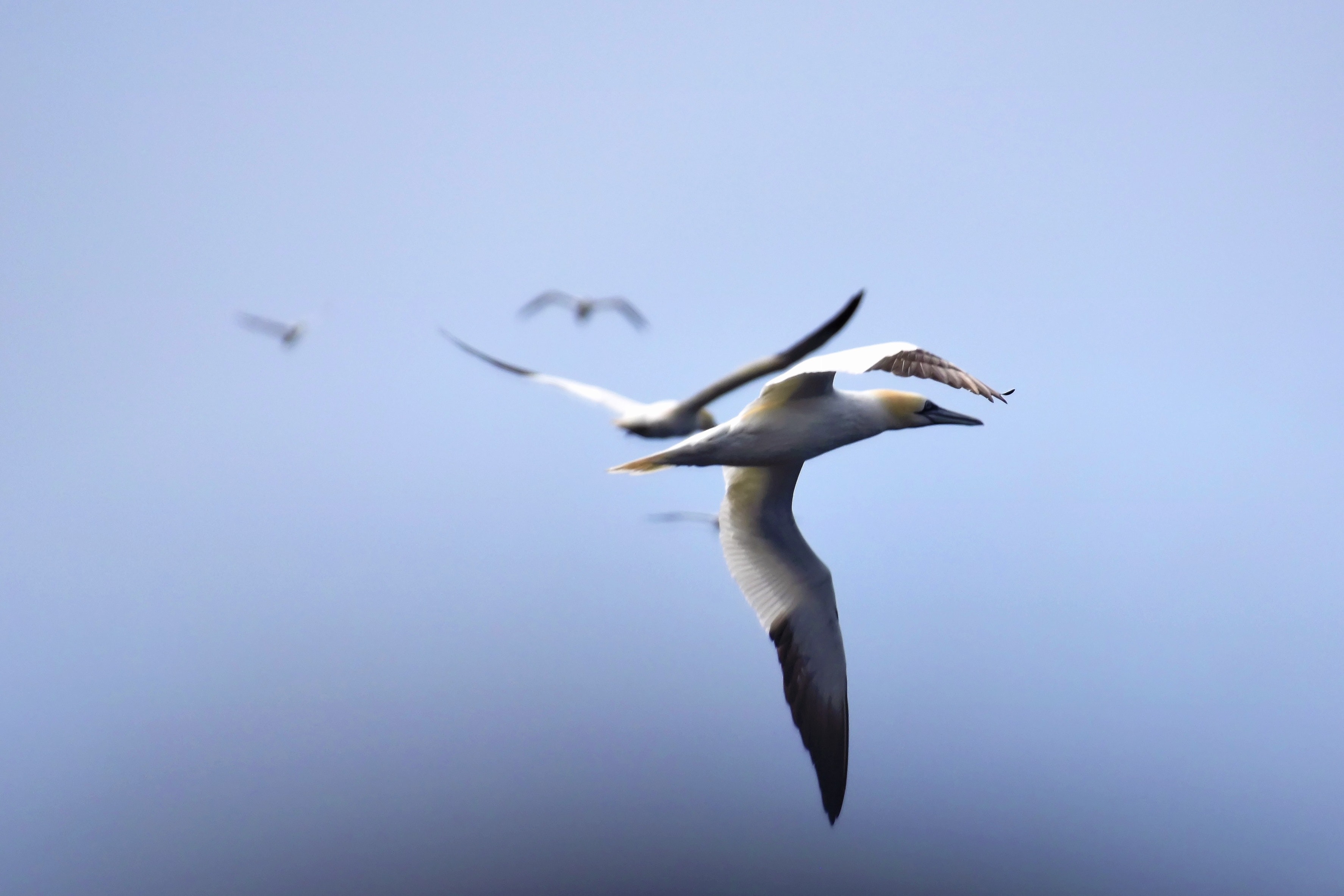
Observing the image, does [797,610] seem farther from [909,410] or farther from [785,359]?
[785,359]

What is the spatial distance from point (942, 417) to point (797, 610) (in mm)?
1834

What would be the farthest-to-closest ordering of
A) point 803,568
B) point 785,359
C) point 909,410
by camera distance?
point 803,568
point 909,410
point 785,359

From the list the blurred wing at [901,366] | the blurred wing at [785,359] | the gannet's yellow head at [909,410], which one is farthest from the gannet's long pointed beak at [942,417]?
the blurred wing at [785,359]

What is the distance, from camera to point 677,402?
23.5 feet

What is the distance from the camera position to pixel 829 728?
7.78 meters

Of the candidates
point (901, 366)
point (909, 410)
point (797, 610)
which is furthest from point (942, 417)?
point (797, 610)

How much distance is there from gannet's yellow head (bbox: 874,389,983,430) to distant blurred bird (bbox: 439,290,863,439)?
1198 mm

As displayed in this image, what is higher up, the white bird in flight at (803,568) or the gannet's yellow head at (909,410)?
the gannet's yellow head at (909,410)

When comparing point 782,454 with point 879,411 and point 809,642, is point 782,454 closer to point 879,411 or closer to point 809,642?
point 879,411

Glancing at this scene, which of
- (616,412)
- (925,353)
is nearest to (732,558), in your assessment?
(616,412)

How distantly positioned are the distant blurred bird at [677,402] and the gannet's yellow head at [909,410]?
1198mm

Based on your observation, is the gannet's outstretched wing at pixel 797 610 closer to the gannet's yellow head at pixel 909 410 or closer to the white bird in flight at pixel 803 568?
the white bird in flight at pixel 803 568

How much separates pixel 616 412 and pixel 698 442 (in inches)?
66.3

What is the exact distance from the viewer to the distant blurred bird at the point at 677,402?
16.1 feet
